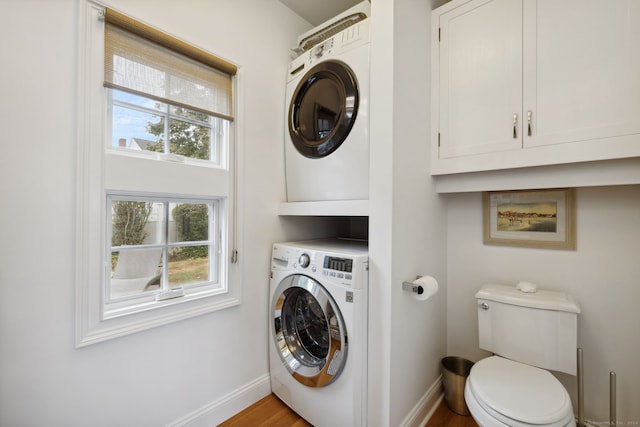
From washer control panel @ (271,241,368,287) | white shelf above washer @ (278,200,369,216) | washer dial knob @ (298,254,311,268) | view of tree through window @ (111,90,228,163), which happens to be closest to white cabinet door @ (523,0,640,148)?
Result: white shelf above washer @ (278,200,369,216)

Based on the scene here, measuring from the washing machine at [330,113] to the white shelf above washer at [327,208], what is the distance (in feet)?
0.17

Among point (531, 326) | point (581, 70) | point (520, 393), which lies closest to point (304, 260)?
point (520, 393)

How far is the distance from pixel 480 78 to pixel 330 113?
86 centimetres

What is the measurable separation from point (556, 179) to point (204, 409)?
2263mm

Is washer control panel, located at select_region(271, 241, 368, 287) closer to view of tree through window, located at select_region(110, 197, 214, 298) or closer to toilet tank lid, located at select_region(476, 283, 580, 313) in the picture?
view of tree through window, located at select_region(110, 197, 214, 298)

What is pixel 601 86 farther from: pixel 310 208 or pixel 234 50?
pixel 234 50

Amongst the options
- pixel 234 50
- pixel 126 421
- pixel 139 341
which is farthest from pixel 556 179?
pixel 126 421

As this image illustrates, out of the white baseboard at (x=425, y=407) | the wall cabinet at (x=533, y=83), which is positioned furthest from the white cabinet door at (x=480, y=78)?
the white baseboard at (x=425, y=407)

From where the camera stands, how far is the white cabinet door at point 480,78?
1.42m

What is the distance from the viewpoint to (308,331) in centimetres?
169

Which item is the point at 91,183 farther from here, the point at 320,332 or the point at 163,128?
the point at 320,332

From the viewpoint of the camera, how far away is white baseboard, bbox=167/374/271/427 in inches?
57.6

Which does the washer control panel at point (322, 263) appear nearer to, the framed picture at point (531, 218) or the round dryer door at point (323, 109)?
the round dryer door at point (323, 109)

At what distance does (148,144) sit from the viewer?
4.55ft
